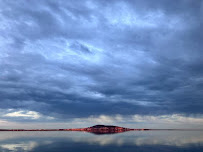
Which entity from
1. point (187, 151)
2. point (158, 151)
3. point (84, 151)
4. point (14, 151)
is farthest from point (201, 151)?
point (14, 151)

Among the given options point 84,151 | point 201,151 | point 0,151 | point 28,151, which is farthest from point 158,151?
point 0,151

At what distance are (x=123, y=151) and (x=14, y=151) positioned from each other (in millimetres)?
40753

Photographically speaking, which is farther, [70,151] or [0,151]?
[70,151]

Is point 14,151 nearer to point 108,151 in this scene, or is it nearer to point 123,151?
point 108,151

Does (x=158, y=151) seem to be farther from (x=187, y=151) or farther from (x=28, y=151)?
(x=28, y=151)

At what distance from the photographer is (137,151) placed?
76188 millimetres

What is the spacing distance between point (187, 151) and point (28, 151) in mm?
59799

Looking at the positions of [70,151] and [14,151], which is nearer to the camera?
[14,151]

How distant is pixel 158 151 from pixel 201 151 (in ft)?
55.8

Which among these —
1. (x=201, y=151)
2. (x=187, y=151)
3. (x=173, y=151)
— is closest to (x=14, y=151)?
(x=173, y=151)

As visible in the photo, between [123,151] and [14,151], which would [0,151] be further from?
[123,151]

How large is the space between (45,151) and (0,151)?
1607 cm

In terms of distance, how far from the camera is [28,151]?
75.2m

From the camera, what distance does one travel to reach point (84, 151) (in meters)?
78.2
